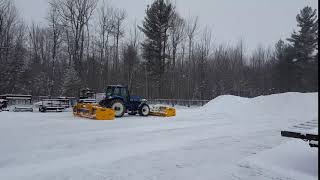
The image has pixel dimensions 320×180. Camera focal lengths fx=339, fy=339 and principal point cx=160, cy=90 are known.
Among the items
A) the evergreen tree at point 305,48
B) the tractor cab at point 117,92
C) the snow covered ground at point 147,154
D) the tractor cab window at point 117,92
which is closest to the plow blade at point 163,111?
the tractor cab at point 117,92

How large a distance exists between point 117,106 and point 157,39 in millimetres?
26033

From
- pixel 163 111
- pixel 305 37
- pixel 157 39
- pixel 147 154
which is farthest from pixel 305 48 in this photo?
pixel 147 154

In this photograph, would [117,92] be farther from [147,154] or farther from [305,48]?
[305,48]

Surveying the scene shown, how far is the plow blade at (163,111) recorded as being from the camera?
865 inches

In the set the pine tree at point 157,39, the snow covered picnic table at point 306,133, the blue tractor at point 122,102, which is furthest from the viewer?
the pine tree at point 157,39

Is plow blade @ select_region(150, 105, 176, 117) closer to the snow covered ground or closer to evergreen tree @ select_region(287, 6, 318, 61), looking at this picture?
the snow covered ground

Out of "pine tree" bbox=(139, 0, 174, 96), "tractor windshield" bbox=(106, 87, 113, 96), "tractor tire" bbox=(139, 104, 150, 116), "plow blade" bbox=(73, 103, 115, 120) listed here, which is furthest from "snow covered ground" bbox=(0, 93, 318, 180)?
"pine tree" bbox=(139, 0, 174, 96)

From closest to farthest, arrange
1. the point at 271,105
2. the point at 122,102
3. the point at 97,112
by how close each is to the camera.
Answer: the point at 97,112, the point at 122,102, the point at 271,105

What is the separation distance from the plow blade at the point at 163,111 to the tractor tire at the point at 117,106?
2599mm

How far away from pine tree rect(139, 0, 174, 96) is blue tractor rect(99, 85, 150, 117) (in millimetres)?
23056

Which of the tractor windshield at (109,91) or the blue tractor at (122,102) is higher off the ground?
the tractor windshield at (109,91)

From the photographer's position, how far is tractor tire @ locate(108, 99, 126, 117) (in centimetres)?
2033

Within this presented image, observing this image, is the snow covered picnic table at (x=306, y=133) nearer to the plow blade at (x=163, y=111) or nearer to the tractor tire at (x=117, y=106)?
the tractor tire at (x=117, y=106)

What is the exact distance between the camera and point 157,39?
4516 centimetres
